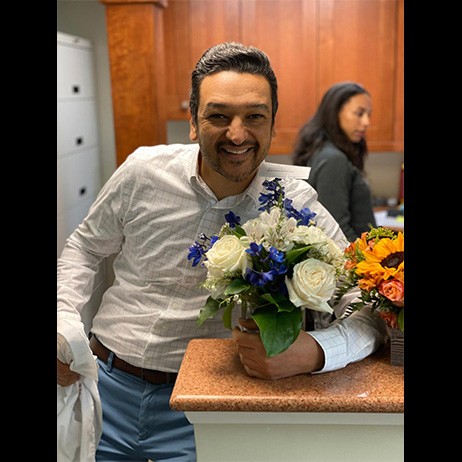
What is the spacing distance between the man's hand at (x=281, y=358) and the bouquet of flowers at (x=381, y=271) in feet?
0.40

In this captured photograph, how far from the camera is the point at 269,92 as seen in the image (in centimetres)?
126

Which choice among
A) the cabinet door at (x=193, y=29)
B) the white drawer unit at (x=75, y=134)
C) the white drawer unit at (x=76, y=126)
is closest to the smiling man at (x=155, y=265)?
the white drawer unit at (x=75, y=134)

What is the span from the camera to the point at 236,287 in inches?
39.1

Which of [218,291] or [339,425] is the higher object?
[218,291]

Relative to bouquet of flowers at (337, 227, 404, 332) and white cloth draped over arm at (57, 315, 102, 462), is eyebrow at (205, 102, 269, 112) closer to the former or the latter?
bouquet of flowers at (337, 227, 404, 332)

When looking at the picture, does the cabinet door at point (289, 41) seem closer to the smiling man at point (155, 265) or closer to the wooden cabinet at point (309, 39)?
the wooden cabinet at point (309, 39)

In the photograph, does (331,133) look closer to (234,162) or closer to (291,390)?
(234,162)

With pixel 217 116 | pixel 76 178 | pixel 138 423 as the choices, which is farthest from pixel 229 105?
pixel 76 178

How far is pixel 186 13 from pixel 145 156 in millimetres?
2023

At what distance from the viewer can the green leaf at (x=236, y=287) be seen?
99 cm
